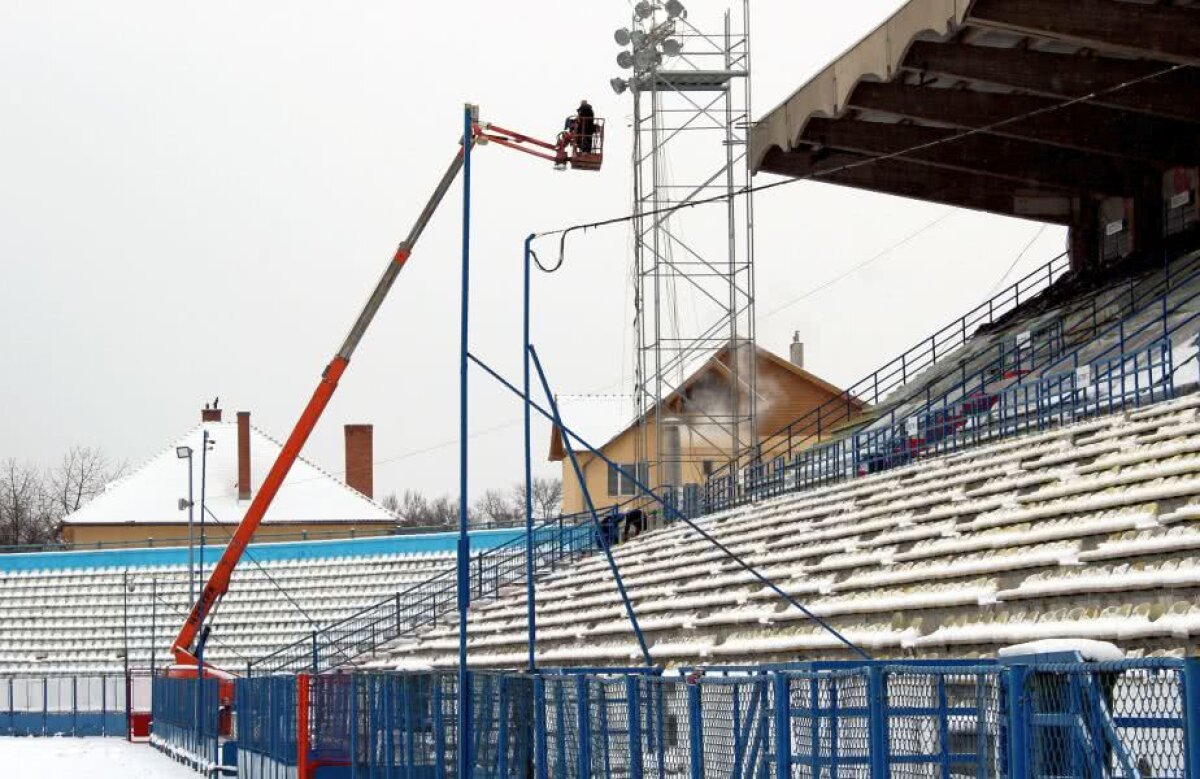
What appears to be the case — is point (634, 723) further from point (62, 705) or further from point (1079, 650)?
point (62, 705)

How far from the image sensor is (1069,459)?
19.9 m

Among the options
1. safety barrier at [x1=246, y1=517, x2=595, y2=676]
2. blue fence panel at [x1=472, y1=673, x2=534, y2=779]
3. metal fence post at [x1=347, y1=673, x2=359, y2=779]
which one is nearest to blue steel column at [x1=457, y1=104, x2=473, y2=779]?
blue fence panel at [x1=472, y1=673, x2=534, y2=779]

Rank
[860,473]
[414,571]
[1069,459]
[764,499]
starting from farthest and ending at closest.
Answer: [414,571]
[764,499]
[860,473]
[1069,459]

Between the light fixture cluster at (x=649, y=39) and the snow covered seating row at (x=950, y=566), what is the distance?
37.0ft

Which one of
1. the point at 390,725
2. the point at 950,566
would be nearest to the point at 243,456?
the point at 390,725

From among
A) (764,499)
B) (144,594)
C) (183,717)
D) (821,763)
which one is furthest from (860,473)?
(144,594)

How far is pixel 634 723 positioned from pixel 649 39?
28.0 m

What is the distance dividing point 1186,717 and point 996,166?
30021mm

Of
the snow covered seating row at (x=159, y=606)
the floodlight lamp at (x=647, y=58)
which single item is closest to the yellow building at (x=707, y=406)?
the snow covered seating row at (x=159, y=606)

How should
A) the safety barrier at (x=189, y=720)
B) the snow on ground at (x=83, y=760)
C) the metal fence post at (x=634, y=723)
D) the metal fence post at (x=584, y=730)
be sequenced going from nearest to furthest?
the metal fence post at (x=634, y=723) < the metal fence post at (x=584, y=730) < the snow on ground at (x=83, y=760) < the safety barrier at (x=189, y=720)

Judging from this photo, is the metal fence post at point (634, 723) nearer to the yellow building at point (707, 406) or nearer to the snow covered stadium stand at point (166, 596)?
the snow covered stadium stand at point (166, 596)

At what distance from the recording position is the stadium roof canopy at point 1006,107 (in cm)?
2653

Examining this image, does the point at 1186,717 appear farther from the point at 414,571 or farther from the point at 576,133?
the point at 414,571

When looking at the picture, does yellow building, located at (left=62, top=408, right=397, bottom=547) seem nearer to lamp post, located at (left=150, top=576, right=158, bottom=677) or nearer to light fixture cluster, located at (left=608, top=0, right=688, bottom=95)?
lamp post, located at (left=150, top=576, right=158, bottom=677)
